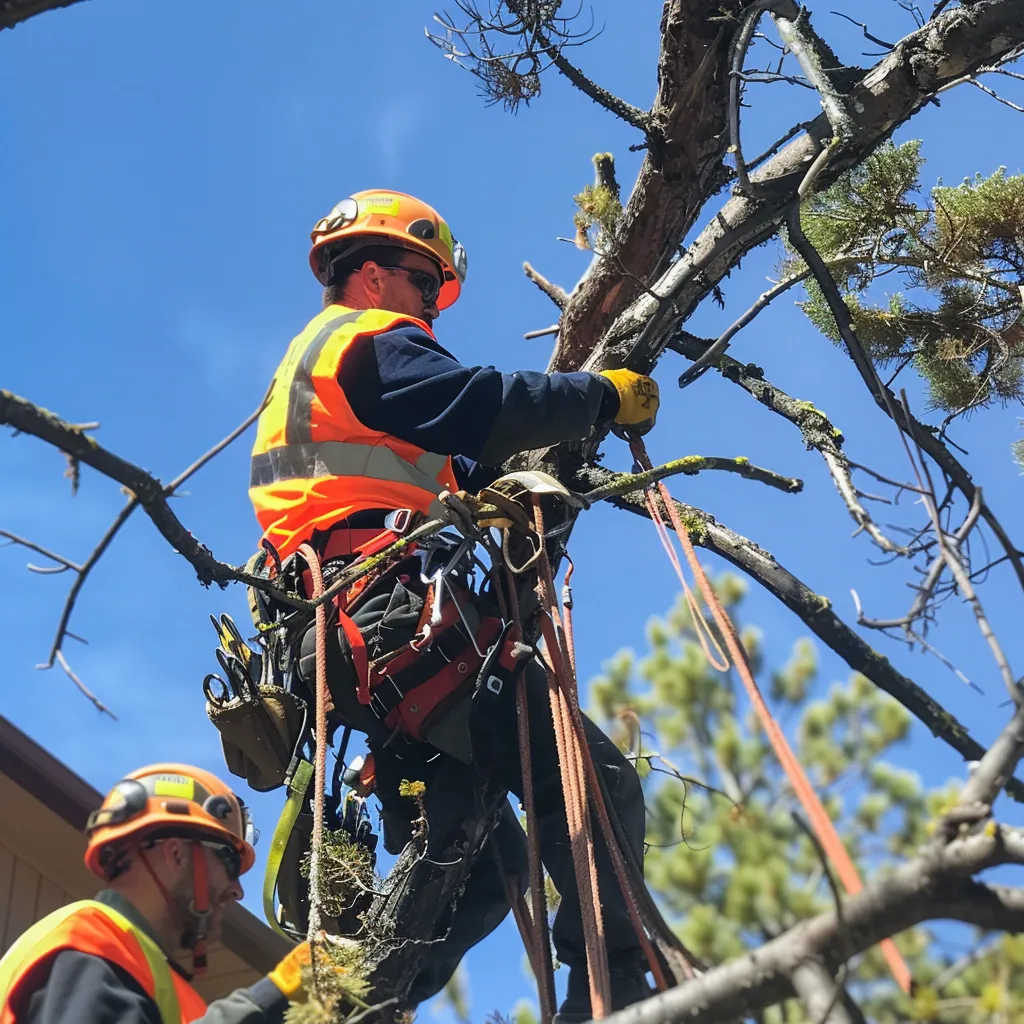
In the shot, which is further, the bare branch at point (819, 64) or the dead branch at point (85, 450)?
the bare branch at point (819, 64)

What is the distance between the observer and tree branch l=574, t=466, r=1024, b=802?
2812mm

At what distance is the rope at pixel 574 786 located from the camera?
8.65 ft

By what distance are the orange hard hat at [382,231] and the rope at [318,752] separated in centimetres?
114

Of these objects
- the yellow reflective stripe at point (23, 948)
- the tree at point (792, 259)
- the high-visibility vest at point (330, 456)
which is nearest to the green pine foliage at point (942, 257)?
the tree at point (792, 259)

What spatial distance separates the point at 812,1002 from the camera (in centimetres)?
166

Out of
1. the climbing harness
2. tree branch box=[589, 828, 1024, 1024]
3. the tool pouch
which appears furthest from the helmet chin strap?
tree branch box=[589, 828, 1024, 1024]

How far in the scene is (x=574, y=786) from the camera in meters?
3.02

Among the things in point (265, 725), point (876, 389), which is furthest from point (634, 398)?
point (265, 725)

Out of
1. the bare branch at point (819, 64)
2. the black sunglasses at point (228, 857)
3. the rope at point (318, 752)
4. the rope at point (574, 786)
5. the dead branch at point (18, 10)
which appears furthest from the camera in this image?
the black sunglasses at point (228, 857)

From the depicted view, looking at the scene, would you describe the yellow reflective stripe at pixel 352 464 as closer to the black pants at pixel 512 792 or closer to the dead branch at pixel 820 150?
the black pants at pixel 512 792

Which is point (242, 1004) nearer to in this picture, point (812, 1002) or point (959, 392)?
point (812, 1002)

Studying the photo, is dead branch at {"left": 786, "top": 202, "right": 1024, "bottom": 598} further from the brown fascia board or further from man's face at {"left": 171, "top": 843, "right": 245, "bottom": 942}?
the brown fascia board

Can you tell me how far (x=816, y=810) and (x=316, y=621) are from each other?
1.59 meters

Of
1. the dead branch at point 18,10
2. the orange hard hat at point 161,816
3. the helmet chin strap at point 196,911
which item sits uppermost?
the dead branch at point 18,10
